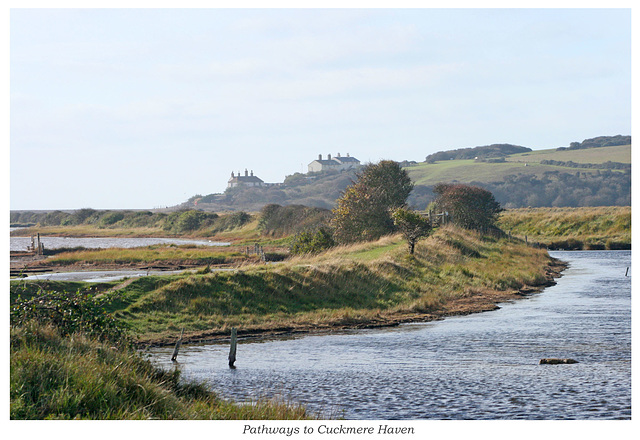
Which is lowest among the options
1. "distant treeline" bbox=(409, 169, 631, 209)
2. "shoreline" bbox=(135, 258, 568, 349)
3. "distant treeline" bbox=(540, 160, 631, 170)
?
"shoreline" bbox=(135, 258, 568, 349)

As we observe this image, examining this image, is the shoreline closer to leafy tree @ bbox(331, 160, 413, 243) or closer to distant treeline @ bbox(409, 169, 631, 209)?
leafy tree @ bbox(331, 160, 413, 243)

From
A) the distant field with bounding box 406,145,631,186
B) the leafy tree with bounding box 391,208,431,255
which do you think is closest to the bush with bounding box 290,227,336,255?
the leafy tree with bounding box 391,208,431,255

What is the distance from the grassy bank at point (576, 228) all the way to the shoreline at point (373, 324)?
42.8 m

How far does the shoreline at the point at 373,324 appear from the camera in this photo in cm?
2805

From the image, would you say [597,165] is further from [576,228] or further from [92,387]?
[92,387]

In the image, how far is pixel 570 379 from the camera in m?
20.6

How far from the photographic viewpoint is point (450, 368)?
2234 centimetres

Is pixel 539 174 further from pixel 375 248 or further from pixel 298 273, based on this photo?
pixel 298 273

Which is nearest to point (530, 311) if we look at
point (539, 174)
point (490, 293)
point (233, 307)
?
point (490, 293)

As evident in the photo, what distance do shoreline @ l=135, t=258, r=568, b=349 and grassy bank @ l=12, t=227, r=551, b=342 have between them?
0.07 metres

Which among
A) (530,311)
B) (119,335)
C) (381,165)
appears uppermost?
(381,165)


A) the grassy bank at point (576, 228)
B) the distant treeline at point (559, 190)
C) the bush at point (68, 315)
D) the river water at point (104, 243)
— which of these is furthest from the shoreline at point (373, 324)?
the distant treeline at point (559, 190)

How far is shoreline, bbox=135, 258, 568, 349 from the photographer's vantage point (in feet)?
92.0

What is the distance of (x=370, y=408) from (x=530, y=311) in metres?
20.7
